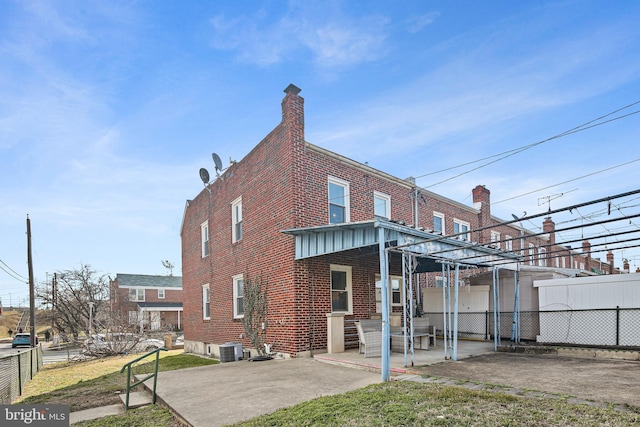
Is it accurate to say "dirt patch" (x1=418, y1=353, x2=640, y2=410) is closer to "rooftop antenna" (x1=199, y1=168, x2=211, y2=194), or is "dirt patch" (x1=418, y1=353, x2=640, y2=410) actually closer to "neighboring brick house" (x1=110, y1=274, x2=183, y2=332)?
"rooftop antenna" (x1=199, y1=168, x2=211, y2=194)

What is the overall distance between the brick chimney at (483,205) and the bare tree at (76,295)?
32.9m

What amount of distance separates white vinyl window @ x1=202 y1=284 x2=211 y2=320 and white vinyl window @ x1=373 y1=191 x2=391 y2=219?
29.0 feet

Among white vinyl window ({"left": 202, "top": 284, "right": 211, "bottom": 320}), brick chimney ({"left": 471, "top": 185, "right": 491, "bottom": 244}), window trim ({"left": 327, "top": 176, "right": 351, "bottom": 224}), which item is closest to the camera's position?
window trim ({"left": 327, "top": 176, "right": 351, "bottom": 224})

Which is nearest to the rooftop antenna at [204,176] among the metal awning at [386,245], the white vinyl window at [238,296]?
the white vinyl window at [238,296]

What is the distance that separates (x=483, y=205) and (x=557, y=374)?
Answer: 15.2 metres

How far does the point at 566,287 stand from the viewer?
11648 mm

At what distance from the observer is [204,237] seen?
18.9 m

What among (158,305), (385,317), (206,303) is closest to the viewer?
(385,317)

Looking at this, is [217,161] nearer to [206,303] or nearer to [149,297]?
[206,303]

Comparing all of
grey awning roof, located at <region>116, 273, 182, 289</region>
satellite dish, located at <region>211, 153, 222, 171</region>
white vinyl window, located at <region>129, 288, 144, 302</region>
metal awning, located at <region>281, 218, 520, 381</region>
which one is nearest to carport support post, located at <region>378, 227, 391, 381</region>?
metal awning, located at <region>281, 218, 520, 381</region>

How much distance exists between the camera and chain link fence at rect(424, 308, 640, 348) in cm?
1012

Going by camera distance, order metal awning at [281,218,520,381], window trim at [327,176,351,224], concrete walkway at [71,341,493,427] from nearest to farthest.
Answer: concrete walkway at [71,341,493,427], metal awning at [281,218,520,381], window trim at [327,176,351,224]

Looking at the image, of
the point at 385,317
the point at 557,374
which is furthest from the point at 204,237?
the point at 557,374

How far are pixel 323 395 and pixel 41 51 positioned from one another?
12.0 m
